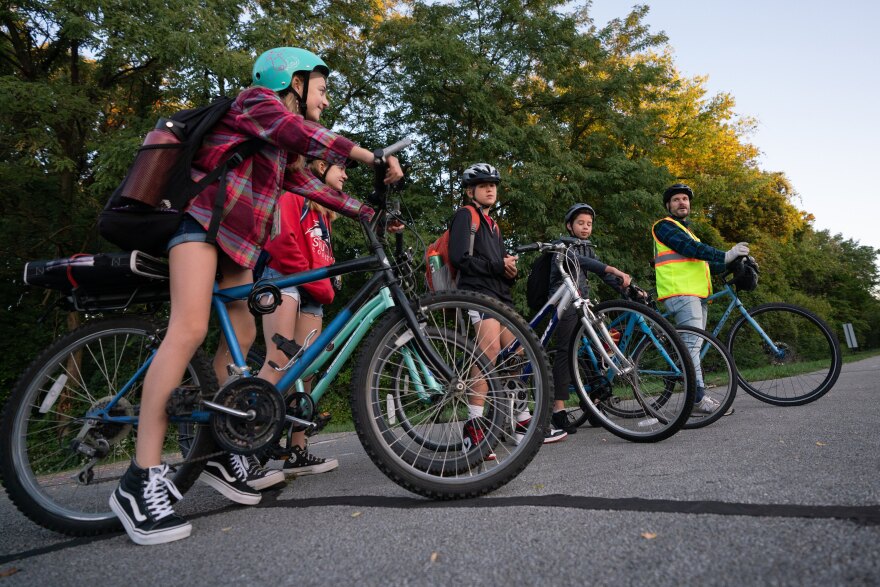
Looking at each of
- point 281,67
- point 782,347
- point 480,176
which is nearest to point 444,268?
point 480,176

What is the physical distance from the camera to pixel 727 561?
1398 mm

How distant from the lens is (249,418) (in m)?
2.26

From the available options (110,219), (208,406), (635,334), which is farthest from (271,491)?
(635,334)

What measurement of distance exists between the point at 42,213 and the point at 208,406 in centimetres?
1171

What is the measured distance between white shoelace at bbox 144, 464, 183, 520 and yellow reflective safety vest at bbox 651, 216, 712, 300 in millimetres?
4321

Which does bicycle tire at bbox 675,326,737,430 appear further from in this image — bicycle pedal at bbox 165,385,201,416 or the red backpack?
bicycle pedal at bbox 165,385,201,416

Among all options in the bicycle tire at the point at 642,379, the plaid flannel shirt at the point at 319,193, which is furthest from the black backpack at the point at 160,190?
the bicycle tire at the point at 642,379

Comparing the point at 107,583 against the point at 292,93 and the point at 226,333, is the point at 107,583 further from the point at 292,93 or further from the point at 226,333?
the point at 292,93

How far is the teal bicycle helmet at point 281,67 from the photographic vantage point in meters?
2.61

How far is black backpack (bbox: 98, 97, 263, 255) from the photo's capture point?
2.19 m

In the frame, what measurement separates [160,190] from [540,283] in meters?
3.20

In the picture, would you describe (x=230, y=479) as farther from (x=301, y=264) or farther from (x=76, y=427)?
(x=301, y=264)

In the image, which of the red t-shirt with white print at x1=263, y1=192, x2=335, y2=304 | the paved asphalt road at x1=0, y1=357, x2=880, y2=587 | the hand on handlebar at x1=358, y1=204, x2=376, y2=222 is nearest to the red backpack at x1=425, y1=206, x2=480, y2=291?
the red t-shirt with white print at x1=263, y1=192, x2=335, y2=304

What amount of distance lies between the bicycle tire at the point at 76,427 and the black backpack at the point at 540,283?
2958 millimetres
